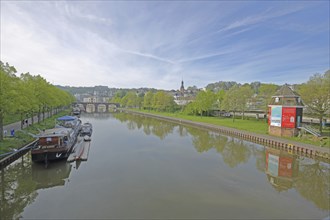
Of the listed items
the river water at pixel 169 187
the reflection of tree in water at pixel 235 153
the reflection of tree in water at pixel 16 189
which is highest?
the reflection of tree in water at pixel 235 153

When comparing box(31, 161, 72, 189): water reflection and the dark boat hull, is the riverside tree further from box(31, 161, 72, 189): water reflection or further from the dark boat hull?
the dark boat hull

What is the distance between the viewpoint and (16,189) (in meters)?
14.9

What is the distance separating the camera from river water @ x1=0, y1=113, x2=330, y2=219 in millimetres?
11984

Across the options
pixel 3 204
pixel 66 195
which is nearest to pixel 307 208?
pixel 66 195

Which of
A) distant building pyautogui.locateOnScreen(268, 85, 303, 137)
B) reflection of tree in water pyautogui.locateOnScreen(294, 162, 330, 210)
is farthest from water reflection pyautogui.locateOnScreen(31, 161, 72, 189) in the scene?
distant building pyautogui.locateOnScreen(268, 85, 303, 137)

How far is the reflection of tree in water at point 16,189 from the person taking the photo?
475 inches

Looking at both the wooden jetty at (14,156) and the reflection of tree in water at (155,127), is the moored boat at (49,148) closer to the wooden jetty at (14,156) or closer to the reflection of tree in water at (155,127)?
the wooden jetty at (14,156)

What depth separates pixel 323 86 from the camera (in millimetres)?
30234

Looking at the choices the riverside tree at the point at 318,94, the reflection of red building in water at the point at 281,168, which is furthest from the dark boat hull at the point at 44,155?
the riverside tree at the point at 318,94

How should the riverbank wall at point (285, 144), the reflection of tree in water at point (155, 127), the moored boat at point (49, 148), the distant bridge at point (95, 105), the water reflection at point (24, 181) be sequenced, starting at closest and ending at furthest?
the water reflection at point (24, 181) < the moored boat at point (49, 148) < the riverbank wall at point (285, 144) < the reflection of tree in water at point (155, 127) < the distant bridge at point (95, 105)

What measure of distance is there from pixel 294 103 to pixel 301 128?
3492mm

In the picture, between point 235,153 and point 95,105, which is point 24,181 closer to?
point 235,153

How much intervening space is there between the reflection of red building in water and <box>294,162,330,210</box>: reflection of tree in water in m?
0.60

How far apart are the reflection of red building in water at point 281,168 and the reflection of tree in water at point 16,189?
16.6m
